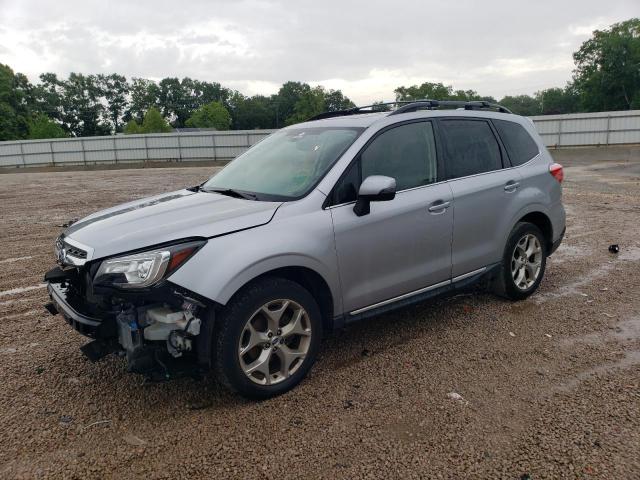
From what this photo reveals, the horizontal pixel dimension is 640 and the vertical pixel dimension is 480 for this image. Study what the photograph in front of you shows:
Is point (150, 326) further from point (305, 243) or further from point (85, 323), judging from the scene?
point (305, 243)

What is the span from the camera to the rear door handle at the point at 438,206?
13.3 ft

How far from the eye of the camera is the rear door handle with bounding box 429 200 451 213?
13.3 ft

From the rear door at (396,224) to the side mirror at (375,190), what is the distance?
9 cm

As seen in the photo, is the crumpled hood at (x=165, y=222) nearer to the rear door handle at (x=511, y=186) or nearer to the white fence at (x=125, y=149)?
the rear door handle at (x=511, y=186)

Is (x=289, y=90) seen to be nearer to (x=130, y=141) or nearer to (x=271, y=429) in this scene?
(x=130, y=141)

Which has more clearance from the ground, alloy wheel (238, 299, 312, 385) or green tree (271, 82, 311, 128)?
green tree (271, 82, 311, 128)

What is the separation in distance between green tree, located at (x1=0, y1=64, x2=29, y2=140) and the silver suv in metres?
72.7

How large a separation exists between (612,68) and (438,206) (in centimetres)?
7371

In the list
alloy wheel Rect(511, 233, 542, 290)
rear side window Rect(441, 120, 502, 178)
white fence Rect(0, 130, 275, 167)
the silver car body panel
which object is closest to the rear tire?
alloy wheel Rect(511, 233, 542, 290)

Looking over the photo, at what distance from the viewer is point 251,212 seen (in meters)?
3.33

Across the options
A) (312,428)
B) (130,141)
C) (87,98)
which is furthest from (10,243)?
(87,98)

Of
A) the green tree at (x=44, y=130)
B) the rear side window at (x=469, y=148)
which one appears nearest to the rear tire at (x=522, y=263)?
the rear side window at (x=469, y=148)

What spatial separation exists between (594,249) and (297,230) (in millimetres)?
5435

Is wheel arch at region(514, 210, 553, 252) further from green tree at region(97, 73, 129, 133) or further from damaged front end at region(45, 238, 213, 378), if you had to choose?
green tree at region(97, 73, 129, 133)
